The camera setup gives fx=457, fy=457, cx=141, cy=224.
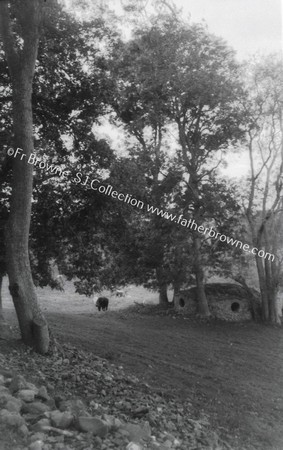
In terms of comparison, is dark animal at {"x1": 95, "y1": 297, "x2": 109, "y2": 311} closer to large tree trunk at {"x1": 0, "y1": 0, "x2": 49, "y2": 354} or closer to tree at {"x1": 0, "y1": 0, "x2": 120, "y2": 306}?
tree at {"x1": 0, "y1": 0, "x2": 120, "y2": 306}

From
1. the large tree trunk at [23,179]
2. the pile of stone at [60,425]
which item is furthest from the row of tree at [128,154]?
the pile of stone at [60,425]

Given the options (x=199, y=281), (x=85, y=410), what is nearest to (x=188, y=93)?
(x=199, y=281)

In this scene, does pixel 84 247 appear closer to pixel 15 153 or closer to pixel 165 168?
pixel 15 153

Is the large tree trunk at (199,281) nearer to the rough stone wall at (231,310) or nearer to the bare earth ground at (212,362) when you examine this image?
the rough stone wall at (231,310)

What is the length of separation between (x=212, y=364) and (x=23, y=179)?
10.0 m

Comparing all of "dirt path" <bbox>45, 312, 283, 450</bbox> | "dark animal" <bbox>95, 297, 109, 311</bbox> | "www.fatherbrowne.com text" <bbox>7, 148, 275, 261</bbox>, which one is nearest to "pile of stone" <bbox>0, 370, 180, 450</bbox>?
"dirt path" <bbox>45, 312, 283, 450</bbox>

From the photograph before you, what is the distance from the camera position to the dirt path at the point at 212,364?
36.6 ft

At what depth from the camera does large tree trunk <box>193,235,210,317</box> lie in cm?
2945

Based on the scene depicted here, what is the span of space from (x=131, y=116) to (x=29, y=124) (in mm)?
18105

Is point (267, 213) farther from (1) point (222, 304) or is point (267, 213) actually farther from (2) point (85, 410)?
(2) point (85, 410)

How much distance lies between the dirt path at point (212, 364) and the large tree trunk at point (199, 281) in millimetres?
2352

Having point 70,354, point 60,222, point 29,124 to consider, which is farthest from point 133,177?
point 70,354

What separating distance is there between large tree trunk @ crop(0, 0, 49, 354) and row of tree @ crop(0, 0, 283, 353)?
0.03 m

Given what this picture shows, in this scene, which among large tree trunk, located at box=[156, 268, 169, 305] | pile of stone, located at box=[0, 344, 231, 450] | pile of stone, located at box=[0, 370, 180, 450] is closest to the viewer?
pile of stone, located at box=[0, 370, 180, 450]
